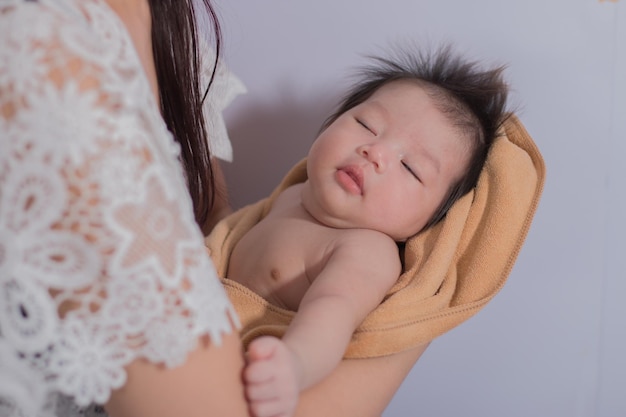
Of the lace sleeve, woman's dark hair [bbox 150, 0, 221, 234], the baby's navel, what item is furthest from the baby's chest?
the lace sleeve

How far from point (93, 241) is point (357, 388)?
473 millimetres

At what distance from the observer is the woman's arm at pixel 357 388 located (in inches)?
34.3

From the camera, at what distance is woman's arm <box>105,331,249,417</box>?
650 millimetres

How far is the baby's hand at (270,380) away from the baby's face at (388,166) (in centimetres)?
44

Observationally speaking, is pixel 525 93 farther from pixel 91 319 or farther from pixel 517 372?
pixel 91 319

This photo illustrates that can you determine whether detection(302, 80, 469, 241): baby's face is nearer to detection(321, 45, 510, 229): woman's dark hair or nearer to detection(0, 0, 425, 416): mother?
detection(321, 45, 510, 229): woman's dark hair

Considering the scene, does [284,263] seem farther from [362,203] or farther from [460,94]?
[460,94]

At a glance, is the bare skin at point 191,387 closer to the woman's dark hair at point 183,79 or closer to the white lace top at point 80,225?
the white lace top at point 80,225

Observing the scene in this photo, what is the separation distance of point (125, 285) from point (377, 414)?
0.49 meters

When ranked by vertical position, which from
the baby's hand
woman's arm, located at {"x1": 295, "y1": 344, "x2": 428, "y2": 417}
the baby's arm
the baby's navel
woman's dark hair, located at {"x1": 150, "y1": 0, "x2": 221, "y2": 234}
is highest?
woman's dark hair, located at {"x1": 150, "y1": 0, "x2": 221, "y2": 234}

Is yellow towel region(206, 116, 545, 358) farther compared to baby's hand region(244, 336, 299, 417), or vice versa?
yellow towel region(206, 116, 545, 358)

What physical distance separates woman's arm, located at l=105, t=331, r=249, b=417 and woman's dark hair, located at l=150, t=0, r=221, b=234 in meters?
0.46

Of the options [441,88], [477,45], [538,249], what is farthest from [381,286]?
[477,45]

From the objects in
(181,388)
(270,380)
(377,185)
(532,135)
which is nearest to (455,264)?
(377,185)
